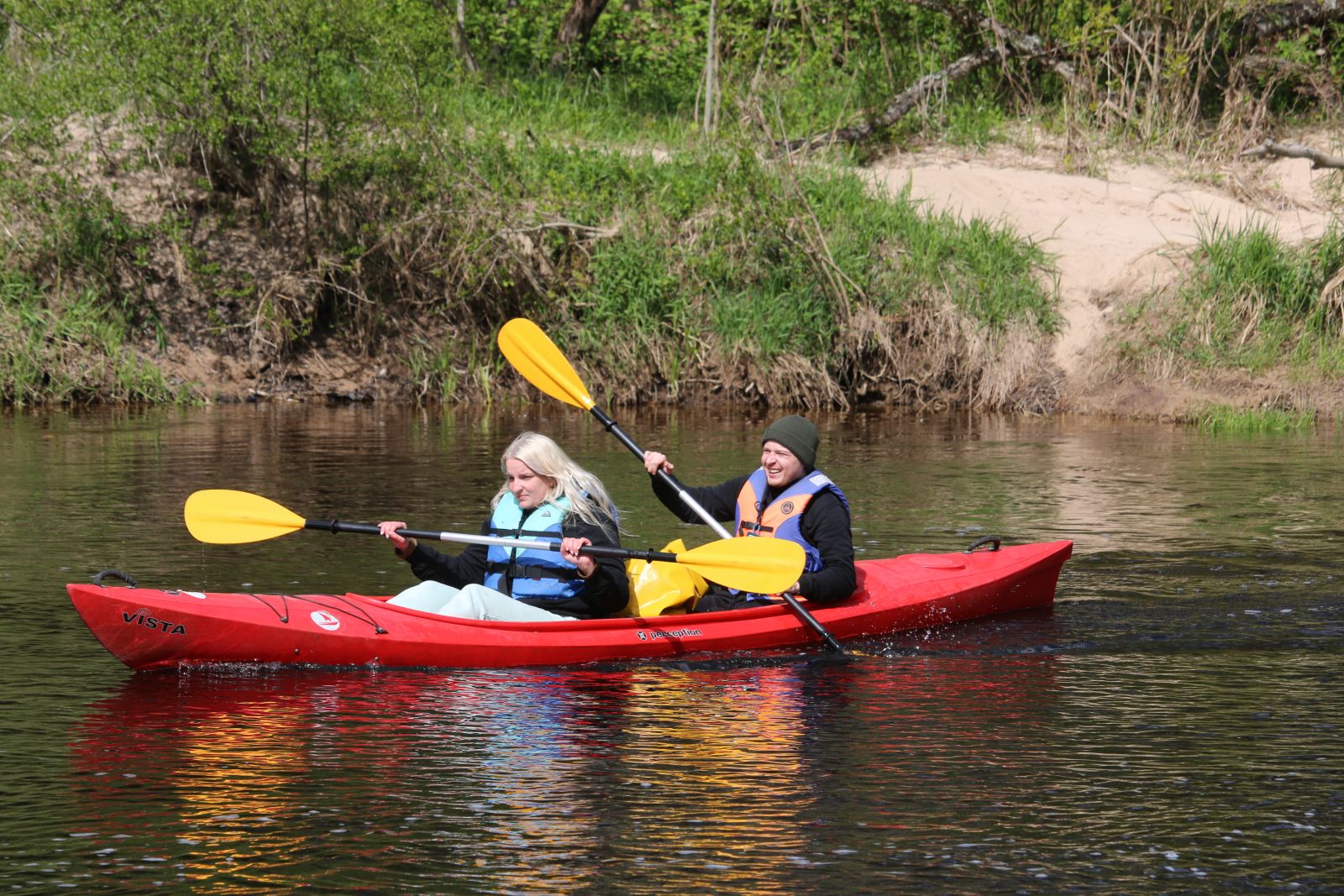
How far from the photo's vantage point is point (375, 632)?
18.7 ft

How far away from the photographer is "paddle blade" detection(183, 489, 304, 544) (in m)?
6.24

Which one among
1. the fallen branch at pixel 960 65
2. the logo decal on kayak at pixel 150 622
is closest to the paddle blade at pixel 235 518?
the logo decal on kayak at pixel 150 622

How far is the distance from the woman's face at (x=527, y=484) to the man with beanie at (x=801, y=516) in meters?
0.63

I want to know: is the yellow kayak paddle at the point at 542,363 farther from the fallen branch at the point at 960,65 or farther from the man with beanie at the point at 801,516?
the fallen branch at the point at 960,65

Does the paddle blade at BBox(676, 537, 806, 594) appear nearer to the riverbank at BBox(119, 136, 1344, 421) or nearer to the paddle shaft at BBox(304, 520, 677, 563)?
the paddle shaft at BBox(304, 520, 677, 563)

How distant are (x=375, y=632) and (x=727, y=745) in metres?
1.44

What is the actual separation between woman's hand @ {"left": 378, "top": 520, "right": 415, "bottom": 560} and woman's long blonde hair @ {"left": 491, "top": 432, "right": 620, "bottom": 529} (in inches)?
14.9

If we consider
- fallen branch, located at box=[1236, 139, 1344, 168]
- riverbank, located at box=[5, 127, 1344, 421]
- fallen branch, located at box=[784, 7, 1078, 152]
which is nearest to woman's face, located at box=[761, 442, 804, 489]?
riverbank, located at box=[5, 127, 1344, 421]

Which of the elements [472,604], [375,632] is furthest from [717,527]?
[375,632]

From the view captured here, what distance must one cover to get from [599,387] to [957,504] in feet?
19.4

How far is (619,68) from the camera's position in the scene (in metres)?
20.6

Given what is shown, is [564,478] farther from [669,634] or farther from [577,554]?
[669,634]

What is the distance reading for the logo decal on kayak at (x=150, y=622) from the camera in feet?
17.9

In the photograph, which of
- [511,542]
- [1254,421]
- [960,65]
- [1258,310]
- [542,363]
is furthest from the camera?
[960,65]
